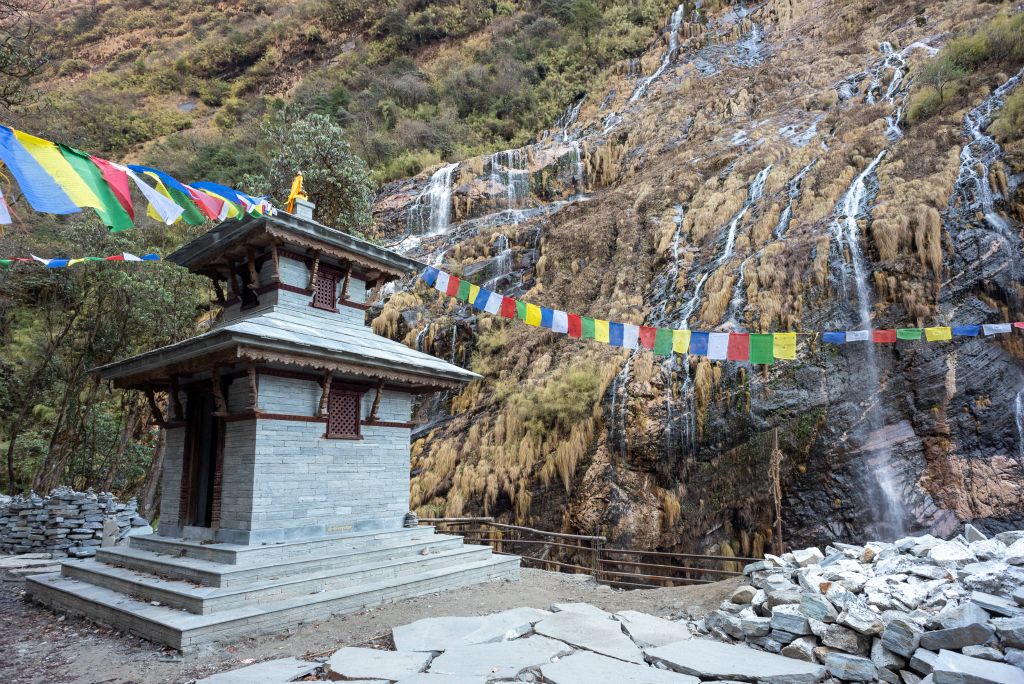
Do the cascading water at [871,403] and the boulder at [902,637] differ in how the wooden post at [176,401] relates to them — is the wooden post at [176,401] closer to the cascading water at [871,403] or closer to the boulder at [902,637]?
the boulder at [902,637]

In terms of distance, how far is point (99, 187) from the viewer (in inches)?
235

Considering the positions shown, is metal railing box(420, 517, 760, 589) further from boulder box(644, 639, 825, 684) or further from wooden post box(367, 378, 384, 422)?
boulder box(644, 639, 825, 684)

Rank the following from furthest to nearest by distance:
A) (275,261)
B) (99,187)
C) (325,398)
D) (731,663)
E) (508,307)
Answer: (508,307) → (275,261) → (325,398) → (99,187) → (731,663)

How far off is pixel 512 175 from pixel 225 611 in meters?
27.0

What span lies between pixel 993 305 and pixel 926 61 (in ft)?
53.7

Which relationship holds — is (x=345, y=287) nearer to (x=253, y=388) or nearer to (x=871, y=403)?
(x=253, y=388)

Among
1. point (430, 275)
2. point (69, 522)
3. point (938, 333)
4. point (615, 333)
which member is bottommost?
point (69, 522)

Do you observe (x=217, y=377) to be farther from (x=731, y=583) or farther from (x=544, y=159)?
(x=544, y=159)

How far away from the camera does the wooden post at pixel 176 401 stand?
9680 millimetres

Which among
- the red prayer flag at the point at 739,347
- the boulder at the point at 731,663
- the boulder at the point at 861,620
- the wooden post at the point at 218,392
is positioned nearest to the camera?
the boulder at the point at 731,663

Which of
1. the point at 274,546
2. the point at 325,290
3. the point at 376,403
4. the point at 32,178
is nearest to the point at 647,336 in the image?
the point at 376,403

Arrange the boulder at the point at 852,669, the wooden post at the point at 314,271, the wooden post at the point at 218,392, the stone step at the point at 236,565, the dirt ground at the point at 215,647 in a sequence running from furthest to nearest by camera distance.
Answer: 1. the wooden post at the point at 314,271
2. the wooden post at the point at 218,392
3. the stone step at the point at 236,565
4. the dirt ground at the point at 215,647
5. the boulder at the point at 852,669

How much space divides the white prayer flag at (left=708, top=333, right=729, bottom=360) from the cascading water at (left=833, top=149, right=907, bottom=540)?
481 centimetres

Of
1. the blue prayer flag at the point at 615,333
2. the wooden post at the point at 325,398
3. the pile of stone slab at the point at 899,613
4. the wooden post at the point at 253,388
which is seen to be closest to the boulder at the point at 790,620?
the pile of stone slab at the point at 899,613
